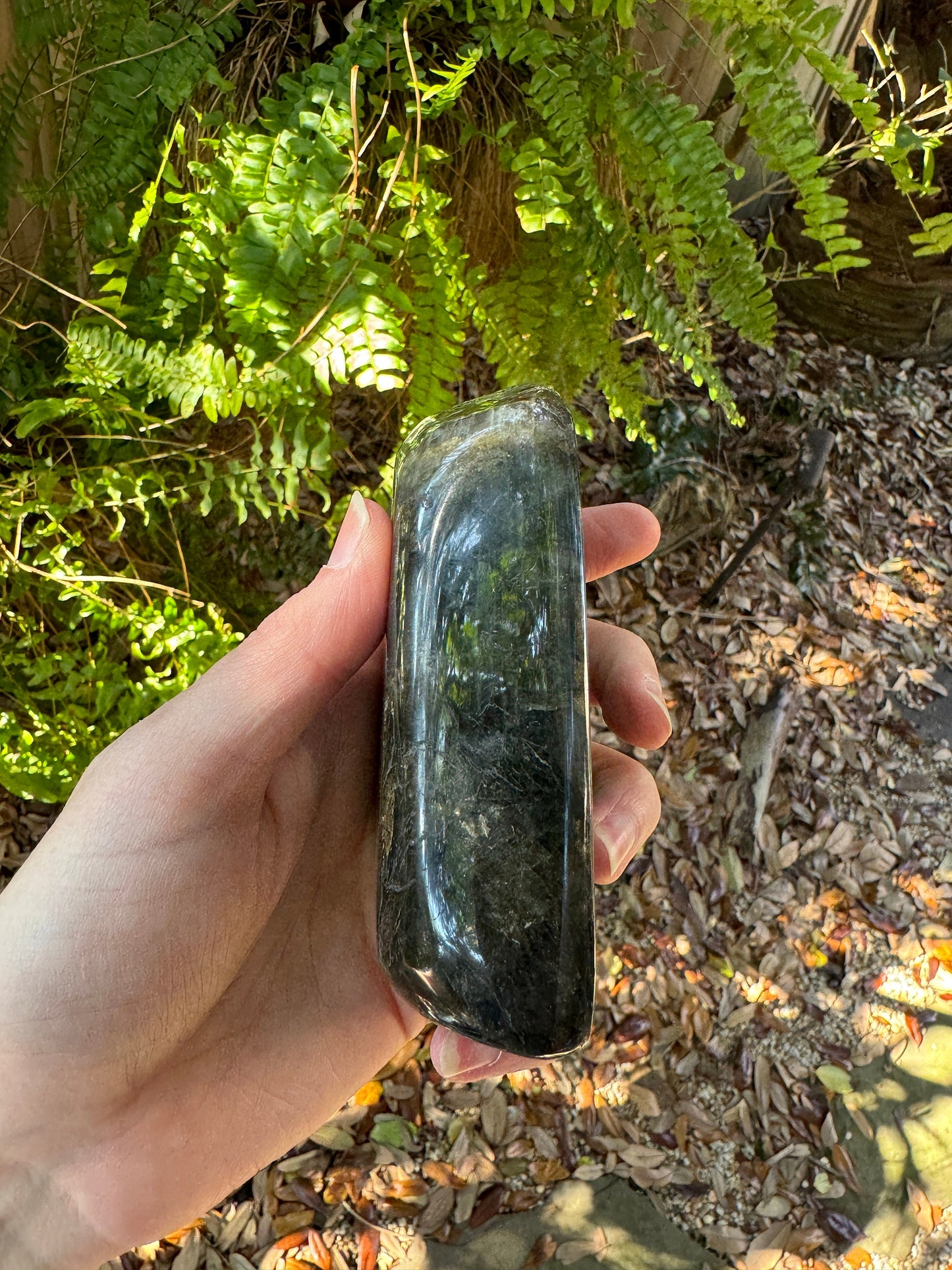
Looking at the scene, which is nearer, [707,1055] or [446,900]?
[446,900]

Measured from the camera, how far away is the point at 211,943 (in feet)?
4.64

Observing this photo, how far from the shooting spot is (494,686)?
4.23 feet

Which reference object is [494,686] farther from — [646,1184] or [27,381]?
[646,1184]

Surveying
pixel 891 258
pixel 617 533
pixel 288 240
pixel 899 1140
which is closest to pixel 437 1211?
pixel 899 1140

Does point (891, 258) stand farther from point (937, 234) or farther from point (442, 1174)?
point (442, 1174)

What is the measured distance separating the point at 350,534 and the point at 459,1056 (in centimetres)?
83

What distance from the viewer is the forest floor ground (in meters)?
2.26

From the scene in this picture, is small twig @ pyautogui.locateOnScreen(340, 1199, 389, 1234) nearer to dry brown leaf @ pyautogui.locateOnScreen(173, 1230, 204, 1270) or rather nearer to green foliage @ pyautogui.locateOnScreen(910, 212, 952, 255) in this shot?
dry brown leaf @ pyautogui.locateOnScreen(173, 1230, 204, 1270)

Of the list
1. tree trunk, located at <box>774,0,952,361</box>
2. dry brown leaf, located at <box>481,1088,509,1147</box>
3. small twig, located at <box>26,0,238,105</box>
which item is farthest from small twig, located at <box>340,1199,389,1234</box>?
tree trunk, located at <box>774,0,952,361</box>

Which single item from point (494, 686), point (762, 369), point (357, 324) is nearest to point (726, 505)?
point (762, 369)

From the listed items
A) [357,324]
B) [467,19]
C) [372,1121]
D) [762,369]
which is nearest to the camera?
[357,324]

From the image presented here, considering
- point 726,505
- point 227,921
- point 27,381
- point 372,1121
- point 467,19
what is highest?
point 467,19

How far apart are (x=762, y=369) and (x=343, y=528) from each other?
2.81 metres

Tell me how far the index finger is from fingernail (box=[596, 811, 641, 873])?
1.53 ft
